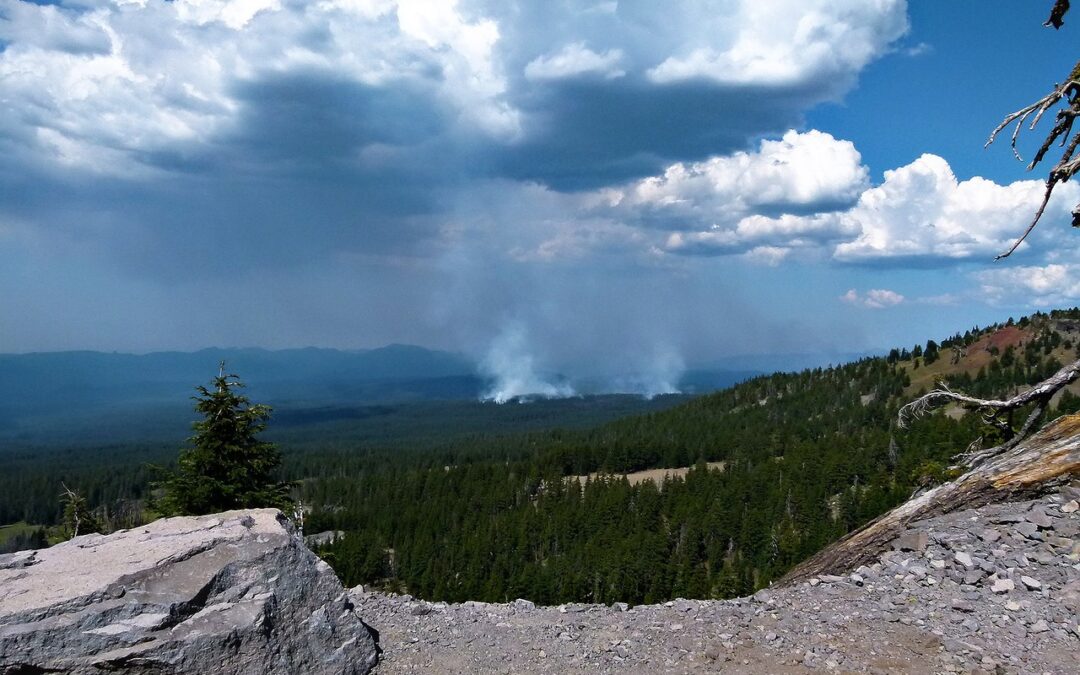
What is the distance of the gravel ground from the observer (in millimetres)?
10656

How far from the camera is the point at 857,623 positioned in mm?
11664

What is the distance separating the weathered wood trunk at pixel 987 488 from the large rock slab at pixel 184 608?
34.5 ft

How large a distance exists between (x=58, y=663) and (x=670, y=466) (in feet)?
549

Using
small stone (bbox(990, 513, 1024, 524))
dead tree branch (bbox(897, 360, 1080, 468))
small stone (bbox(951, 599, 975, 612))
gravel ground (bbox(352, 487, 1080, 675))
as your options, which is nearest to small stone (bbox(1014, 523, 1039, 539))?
gravel ground (bbox(352, 487, 1080, 675))

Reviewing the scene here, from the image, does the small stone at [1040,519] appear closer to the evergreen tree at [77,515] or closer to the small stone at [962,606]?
the small stone at [962,606]

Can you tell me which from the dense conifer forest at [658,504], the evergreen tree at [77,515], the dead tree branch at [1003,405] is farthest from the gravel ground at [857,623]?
the dense conifer forest at [658,504]

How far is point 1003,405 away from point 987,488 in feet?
6.10

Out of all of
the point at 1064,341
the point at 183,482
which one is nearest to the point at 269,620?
the point at 183,482

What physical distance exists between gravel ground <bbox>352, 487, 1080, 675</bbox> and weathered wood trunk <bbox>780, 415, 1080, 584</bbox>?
31 cm

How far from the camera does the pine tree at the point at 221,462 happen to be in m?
28.1

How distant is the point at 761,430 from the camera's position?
176m

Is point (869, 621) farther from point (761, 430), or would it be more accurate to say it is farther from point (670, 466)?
point (761, 430)

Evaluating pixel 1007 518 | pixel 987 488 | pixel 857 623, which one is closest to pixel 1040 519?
pixel 1007 518

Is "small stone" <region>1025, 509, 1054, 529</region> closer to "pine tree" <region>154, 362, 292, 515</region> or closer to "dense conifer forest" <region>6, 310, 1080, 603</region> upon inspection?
"pine tree" <region>154, 362, 292, 515</region>
